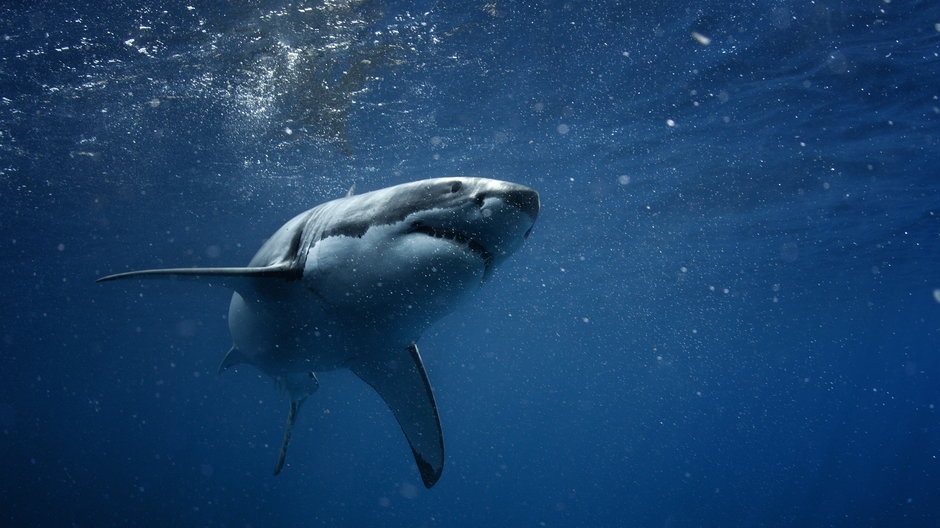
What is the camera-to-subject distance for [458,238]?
2537mm

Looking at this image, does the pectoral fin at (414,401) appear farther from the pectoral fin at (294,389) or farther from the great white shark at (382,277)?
the pectoral fin at (294,389)

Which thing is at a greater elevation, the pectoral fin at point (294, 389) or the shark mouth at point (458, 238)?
the shark mouth at point (458, 238)

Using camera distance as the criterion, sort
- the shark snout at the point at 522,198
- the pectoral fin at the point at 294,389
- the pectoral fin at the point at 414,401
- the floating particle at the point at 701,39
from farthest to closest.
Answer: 1. the floating particle at the point at 701,39
2. the pectoral fin at the point at 294,389
3. the pectoral fin at the point at 414,401
4. the shark snout at the point at 522,198

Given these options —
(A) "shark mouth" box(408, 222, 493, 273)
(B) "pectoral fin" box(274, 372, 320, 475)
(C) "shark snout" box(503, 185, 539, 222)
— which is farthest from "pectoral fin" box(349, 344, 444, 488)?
(C) "shark snout" box(503, 185, 539, 222)

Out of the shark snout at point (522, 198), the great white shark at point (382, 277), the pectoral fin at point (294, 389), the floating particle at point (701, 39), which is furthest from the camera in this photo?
the floating particle at point (701, 39)

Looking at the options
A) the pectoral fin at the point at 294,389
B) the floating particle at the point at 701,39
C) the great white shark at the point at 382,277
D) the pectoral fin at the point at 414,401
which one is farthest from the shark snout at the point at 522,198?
the floating particle at the point at 701,39

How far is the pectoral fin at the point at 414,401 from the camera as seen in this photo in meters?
4.11

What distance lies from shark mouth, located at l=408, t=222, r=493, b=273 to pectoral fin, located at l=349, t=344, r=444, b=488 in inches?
64.3

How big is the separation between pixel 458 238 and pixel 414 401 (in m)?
2.25

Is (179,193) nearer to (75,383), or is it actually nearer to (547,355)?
(75,383)

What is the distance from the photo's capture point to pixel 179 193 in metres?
15.8

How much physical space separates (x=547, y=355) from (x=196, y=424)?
70.0 metres

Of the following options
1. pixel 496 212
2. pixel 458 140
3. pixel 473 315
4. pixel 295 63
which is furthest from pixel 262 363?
pixel 473 315

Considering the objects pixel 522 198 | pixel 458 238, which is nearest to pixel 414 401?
pixel 458 238
